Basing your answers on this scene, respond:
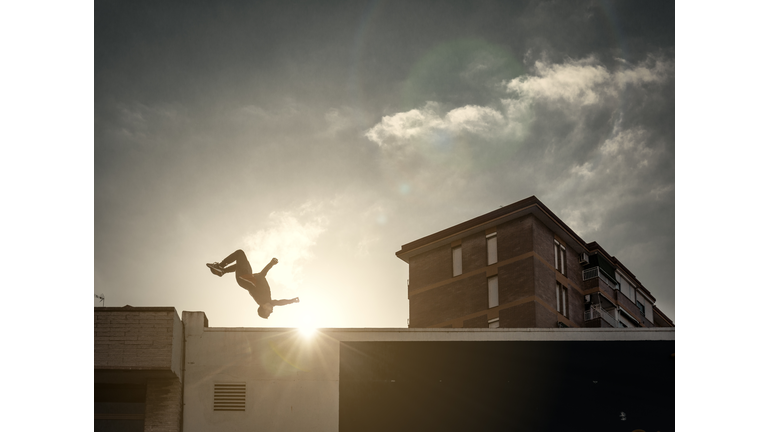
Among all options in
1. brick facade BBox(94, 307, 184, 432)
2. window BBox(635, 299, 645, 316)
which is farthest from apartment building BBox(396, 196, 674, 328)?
brick facade BBox(94, 307, 184, 432)

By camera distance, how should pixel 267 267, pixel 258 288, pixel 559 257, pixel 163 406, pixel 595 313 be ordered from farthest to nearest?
pixel 595 313 → pixel 559 257 → pixel 163 406 → pixel 258 288 → pixel 267 267

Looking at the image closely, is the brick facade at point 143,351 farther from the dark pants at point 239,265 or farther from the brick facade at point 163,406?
the dark pants at point 239,265

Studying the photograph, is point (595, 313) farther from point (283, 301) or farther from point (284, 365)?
point (283, 301)

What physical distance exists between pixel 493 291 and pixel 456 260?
156 inches

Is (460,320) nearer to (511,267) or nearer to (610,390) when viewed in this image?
(511,267)

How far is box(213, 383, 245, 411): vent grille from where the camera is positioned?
2047cm

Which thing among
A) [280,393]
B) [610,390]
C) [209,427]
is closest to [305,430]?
[280,393]

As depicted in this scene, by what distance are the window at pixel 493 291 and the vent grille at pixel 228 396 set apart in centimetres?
2993

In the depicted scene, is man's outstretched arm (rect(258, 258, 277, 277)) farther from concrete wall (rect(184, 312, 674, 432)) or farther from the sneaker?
concrete wall (rect(184, 312, 674, 432))

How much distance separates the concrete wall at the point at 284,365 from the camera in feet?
66.9

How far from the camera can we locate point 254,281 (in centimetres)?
1908

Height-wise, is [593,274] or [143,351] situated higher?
[593,274]

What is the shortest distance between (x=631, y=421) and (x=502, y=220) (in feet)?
98.3

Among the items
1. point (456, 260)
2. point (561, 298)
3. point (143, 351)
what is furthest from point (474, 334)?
point (561, 298)
